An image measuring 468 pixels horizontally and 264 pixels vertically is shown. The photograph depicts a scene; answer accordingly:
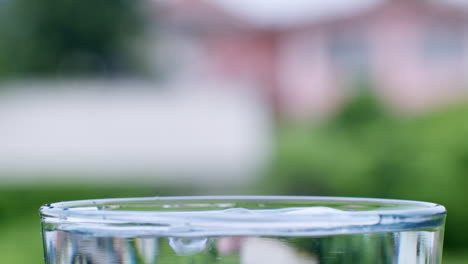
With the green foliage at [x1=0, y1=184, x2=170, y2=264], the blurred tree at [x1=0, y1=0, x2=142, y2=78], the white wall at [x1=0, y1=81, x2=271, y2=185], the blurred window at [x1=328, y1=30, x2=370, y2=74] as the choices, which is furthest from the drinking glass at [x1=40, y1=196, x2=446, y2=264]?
the blurred window at [x1=328, y1=30, x2=370, y2=74]

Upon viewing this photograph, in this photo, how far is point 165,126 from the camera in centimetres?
1017

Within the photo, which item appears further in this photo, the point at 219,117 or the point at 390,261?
the point at 219,117

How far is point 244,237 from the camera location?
50 centimetres

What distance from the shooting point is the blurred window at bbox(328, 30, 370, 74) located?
18.4 meters

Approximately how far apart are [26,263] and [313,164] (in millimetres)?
4733

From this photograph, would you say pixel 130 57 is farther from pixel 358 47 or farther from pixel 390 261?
pixel 390 261

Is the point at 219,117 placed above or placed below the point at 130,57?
below

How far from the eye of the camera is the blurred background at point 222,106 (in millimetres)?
7441

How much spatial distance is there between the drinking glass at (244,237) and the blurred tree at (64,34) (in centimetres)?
1599

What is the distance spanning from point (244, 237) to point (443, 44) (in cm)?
1823

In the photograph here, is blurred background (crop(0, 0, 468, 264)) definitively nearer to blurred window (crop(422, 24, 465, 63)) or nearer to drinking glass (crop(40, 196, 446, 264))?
blurred window (crop(422, 24, 465, 63))

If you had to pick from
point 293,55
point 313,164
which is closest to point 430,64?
point 293,55

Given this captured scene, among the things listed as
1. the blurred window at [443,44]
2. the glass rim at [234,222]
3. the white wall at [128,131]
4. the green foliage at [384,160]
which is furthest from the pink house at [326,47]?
the glass rim at [234,222]

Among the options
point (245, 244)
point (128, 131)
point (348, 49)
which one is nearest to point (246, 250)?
point (245, 244)
